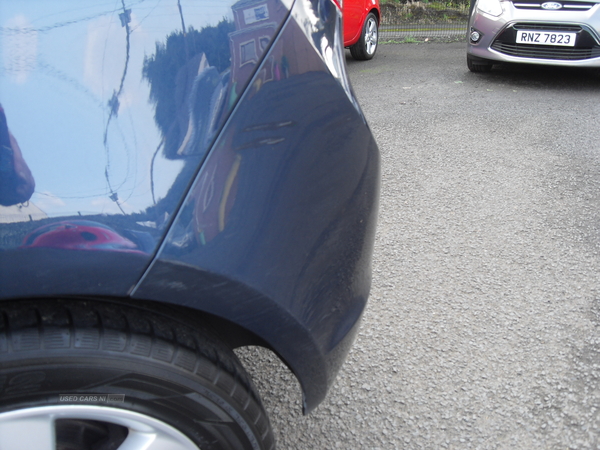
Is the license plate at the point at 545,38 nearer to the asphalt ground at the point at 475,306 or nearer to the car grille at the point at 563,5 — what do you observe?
the car grille at the point at 563,5

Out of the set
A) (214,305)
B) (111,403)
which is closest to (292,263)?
(214,305)

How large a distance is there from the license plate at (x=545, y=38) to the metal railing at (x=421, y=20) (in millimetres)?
3439

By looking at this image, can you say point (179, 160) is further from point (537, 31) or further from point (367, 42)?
point (367, 42)

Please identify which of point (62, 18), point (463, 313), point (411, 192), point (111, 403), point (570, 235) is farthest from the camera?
point (411, 192)

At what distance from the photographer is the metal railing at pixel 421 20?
28.8 feet

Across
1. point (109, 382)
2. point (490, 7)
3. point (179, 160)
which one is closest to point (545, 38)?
point (490, 7)

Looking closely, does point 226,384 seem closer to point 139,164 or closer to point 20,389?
point 20,389

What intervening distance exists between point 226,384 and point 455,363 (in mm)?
1090

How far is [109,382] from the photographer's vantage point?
→ 1031 mm

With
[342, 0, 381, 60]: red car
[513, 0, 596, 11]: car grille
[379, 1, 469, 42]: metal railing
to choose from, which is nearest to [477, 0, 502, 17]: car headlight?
[513, 0, 596, 11]: car grille

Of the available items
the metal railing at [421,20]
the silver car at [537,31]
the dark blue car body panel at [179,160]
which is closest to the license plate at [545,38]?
the silver car at [537,31]

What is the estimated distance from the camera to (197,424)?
1129mm

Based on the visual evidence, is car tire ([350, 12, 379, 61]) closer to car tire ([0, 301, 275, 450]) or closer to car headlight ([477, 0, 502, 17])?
car headlight ([477, 0, 502, 17])

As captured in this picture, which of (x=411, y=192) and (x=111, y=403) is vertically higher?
(x=111, y=403)
